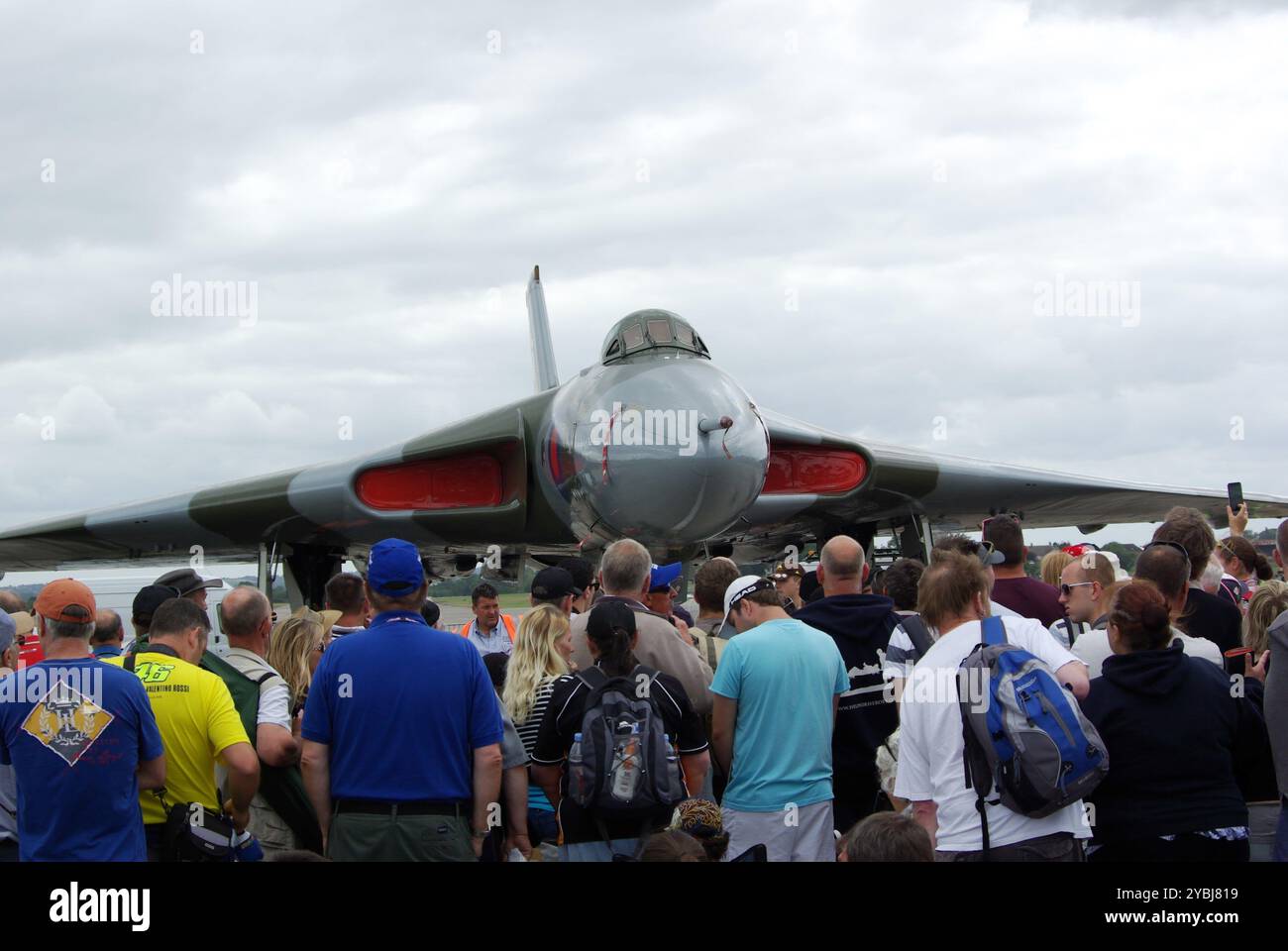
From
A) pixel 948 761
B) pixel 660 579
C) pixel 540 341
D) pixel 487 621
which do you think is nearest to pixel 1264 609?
pixel 948 761

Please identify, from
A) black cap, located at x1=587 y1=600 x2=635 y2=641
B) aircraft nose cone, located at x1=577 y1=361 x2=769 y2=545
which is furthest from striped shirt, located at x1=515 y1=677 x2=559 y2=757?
aircraft nose cone, located at x1=577 y1=361 x2=769 y2=545

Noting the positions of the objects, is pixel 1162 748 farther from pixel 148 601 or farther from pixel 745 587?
pixel 148 601

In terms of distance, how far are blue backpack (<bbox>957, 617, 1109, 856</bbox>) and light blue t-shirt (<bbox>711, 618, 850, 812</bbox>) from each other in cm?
105

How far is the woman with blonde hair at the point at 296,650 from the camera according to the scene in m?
4.98

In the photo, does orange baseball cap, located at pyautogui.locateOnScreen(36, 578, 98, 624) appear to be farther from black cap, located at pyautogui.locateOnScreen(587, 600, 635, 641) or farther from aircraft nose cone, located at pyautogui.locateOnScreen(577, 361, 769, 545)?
aircraft nose cone, located at pyautogui.locateOnScreen(577, 361, 769, 545)

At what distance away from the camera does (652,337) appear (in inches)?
397

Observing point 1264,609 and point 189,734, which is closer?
point 189,734

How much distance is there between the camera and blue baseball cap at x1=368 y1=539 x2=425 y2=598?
4.21 meters

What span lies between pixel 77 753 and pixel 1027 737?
314 cm

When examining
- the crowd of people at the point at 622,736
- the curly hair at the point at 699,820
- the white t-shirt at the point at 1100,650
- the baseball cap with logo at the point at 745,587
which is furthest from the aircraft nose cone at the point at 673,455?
the curly hair at the point at 699,820

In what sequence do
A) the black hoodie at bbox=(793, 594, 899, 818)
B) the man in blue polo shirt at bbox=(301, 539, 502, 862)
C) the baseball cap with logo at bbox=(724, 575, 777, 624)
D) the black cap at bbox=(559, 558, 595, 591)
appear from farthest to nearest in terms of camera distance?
the black cap at bbox=(559, 558, 595, 591), the black hoodie at bbox=(793, 594, 899, 818), the baseball cap with logo at bbox=(724, 575, 777, 624), the man in blue polo shirt at bbox=(301, 539, 502, 862)
